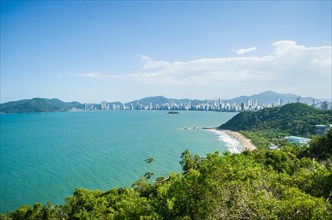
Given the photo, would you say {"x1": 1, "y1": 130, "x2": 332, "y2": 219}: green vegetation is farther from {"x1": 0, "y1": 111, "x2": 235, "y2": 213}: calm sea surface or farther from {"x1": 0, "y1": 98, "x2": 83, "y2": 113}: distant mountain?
{"x1": 0, "y1": 98, "x2": 83, "y2": 113}: distant mountain

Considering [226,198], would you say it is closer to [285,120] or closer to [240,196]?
[240,196]

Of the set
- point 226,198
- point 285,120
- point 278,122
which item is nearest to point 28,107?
point 278,122

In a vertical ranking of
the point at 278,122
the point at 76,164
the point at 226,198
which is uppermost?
the point at 226,198

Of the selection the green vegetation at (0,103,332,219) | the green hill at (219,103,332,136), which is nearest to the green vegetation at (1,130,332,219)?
the green vegetation at (0,103,332,219)

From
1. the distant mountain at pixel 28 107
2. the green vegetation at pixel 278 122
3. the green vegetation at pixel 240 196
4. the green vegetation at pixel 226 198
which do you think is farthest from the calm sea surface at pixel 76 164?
the distant mountain at pixel 28 107

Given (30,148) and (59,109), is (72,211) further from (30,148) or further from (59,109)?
(59,109)

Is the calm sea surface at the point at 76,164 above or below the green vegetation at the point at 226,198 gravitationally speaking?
below

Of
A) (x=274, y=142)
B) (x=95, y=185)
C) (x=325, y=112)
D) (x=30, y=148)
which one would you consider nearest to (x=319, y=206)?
(x=95, y=185)

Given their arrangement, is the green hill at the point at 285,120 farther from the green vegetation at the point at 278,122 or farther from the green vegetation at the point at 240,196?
the green vegetation at the point at 240,196
